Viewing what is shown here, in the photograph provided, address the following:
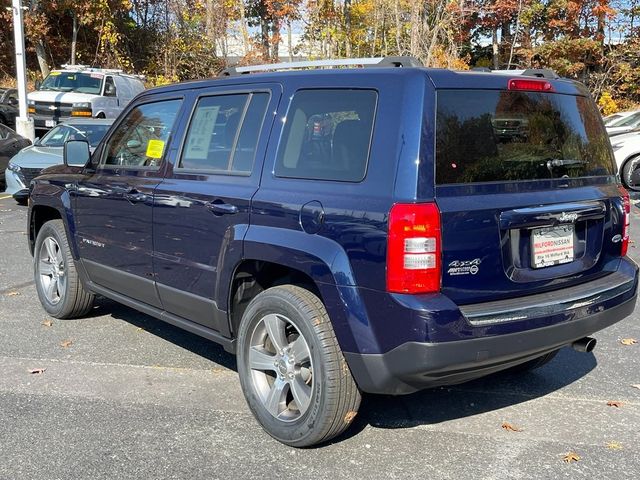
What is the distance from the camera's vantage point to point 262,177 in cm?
366

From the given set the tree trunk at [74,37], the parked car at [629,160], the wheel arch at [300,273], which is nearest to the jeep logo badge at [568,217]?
the wheel arch at [300,273]

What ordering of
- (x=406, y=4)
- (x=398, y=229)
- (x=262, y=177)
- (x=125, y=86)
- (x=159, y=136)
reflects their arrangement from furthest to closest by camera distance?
(x=406, y=4) < (x=125, y=86) < (x=159, y=136) < (x=262, y=177) < (x=398, y=229)

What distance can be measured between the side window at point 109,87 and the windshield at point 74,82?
153 mm

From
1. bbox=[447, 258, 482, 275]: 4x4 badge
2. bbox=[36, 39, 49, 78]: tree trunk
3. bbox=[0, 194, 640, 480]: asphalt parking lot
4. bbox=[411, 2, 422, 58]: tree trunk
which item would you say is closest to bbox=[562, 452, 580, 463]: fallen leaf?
bbox=[0, 194, 640, 480]: asphalt parking lot

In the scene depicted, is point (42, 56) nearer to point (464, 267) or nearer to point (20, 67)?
point (20, 67)

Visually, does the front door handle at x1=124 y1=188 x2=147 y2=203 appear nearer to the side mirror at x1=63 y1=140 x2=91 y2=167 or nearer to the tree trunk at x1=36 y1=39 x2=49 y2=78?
the side mirror at x1=63 y1=140 x2=91 y2=167

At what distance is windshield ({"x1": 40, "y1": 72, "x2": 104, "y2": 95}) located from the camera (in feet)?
60.3

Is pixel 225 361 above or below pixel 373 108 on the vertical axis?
below

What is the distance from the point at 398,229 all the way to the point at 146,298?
2260 millimetres

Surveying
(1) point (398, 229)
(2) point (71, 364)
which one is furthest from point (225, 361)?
(1) point (398, 229)

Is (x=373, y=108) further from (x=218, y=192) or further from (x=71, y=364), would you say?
(x=71, y=364)

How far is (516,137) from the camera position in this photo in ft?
11.2

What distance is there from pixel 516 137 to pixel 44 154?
9.93 m

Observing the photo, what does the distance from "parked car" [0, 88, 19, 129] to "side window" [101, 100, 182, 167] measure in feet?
62.8
